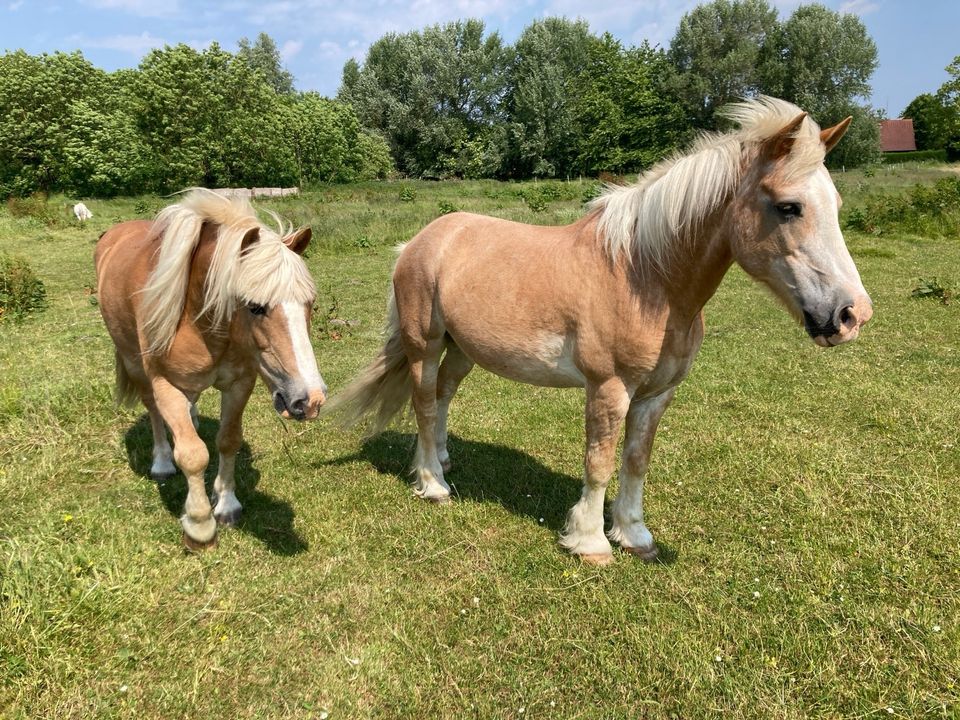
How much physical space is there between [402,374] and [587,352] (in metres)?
1.96

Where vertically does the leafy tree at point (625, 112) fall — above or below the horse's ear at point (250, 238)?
above

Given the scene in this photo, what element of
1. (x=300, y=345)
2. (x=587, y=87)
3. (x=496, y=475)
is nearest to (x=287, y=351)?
(x=300, y=345)

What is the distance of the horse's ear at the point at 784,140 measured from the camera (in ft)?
7.75

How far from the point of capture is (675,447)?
4.96m

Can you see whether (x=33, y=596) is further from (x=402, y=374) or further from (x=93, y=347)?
(x=93, y=347)

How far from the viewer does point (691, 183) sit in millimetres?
2803

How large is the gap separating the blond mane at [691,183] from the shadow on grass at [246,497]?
2767mm

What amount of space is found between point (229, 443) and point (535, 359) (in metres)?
2.12

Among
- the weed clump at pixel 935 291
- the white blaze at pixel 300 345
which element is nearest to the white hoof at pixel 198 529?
the white blaze at pixel 300 345

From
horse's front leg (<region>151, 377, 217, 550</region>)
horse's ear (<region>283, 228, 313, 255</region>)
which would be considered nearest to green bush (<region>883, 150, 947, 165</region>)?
horse's ear (<region>283, 228, 313, 255</region>)

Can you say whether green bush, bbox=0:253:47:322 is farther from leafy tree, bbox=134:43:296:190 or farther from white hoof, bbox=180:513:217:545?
leafy tree, bbox=134:43:296:190

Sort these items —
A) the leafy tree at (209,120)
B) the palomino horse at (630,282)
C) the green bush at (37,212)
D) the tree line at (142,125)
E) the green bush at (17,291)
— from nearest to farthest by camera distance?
1. the palomino horse at (630,282)
2. the green bush at (17,291)
3. the green bush at (37,212)
4. the tree line at (142,125)
5. the leafy tree at (209,120)

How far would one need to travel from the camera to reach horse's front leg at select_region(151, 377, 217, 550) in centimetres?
329

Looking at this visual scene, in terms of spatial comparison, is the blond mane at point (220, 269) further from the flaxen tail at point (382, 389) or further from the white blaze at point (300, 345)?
the flaxen tail at point (382, 389)
